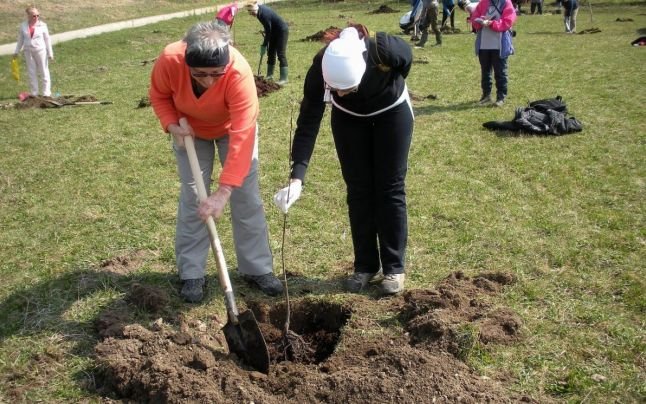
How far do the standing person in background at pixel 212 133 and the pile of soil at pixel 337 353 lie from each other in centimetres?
40

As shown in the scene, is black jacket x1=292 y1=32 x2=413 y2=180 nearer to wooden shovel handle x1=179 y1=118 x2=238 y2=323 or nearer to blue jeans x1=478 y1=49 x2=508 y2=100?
wooden shovel handle x1=179 y1=118 x2=238 y2=323

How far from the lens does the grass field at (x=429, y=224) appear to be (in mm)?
3641

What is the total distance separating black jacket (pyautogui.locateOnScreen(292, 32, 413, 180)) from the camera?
11.8 ft

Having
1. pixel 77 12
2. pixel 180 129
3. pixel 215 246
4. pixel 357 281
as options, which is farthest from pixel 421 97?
pixel 77 12

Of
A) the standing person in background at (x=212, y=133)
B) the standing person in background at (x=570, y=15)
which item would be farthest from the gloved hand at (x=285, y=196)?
the standing person in background at (x=570, y=15)

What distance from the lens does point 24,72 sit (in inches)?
588

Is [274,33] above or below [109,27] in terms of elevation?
above

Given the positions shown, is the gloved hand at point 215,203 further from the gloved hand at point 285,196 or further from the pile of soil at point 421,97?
the pile of soil at point 421,97

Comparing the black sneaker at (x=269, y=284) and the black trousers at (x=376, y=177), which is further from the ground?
the black trousers at (x=376, y=177)

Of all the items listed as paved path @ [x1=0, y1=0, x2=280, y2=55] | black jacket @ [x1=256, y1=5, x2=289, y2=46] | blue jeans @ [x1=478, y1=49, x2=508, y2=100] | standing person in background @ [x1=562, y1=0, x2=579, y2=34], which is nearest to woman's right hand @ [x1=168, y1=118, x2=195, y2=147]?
blue jeans @ [x1=478, y1=49, x2=508, y2=100]

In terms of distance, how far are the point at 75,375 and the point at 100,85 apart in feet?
→ 34.1

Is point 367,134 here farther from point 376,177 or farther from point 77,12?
point 77,12

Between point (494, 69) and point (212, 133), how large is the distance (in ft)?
21.2

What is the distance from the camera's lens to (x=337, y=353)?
3.72 metres
